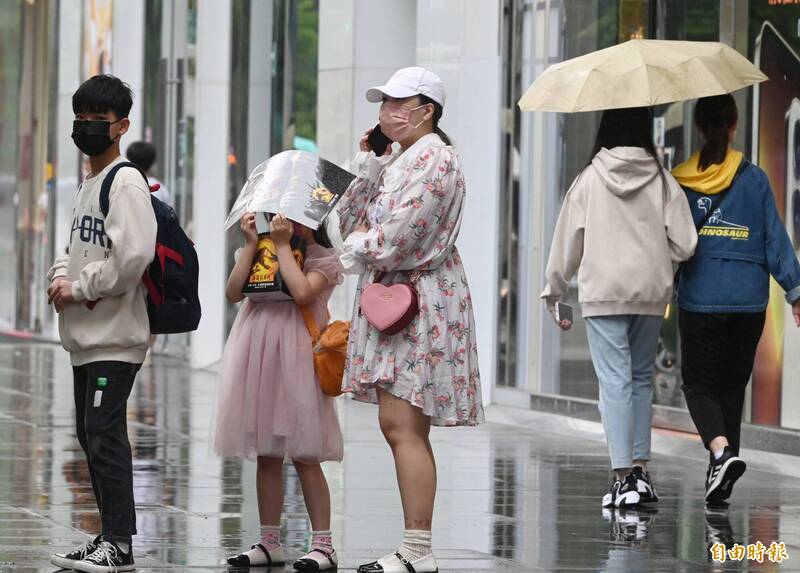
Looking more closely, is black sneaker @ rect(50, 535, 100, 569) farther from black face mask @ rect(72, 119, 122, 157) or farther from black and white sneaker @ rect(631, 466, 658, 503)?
black and white sneaker @ rect(631, 466, 658, 503)

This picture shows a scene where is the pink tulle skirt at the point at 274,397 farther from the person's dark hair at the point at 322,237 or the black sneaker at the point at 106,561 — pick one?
the black sneaker at the point at 106,561

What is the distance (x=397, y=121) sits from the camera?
6789mm

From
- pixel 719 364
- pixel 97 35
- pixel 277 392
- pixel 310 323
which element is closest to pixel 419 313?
pixel 310 323

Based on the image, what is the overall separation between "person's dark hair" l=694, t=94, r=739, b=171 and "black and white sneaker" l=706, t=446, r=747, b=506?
1384 mm

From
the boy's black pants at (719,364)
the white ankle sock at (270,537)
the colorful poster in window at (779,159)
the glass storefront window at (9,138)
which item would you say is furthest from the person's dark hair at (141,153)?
the glass storefront window at (9,138)

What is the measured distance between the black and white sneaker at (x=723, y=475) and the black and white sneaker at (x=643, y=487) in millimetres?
266

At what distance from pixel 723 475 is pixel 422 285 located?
2.59 m

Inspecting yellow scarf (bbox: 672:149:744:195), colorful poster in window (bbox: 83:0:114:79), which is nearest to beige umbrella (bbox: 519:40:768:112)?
yellow scarf (bbox: 672:149:744:195)

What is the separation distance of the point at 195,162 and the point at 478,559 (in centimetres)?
1345

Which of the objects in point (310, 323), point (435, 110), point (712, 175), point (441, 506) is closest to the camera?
point (435, 110)

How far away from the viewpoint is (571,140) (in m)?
13.4

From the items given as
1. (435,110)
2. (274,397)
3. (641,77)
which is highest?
(641,77)

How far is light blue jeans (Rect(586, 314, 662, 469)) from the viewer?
8.83 meters

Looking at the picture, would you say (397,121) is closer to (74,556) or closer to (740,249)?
(74,556)
